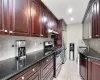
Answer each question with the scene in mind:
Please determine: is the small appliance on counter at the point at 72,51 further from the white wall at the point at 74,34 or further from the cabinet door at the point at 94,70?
the cabinet door at the point at 94,70

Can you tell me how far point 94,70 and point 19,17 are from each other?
6.61ft

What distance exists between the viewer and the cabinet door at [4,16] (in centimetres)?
105

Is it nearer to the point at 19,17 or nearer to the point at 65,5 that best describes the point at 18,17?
the point at 19,17

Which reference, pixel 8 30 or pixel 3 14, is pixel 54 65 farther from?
pixel 3 14

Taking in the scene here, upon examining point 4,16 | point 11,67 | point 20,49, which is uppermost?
point 4,16

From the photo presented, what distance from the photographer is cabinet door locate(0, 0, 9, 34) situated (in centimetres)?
105

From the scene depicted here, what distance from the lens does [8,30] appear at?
117cm

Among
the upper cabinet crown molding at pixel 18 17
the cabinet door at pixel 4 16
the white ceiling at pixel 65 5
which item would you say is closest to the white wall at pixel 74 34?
the white ceiling at pixel 65 5

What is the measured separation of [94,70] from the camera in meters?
1.86

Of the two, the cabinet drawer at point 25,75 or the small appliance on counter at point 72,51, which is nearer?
the cabinet drawer at point 25,75

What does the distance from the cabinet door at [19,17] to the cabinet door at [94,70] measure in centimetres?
169

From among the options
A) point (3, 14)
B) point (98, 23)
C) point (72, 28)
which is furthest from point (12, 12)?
point (72, 28)

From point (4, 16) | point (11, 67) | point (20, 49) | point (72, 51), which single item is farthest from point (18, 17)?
point (72, 51)

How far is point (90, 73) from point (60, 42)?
2462 mm
